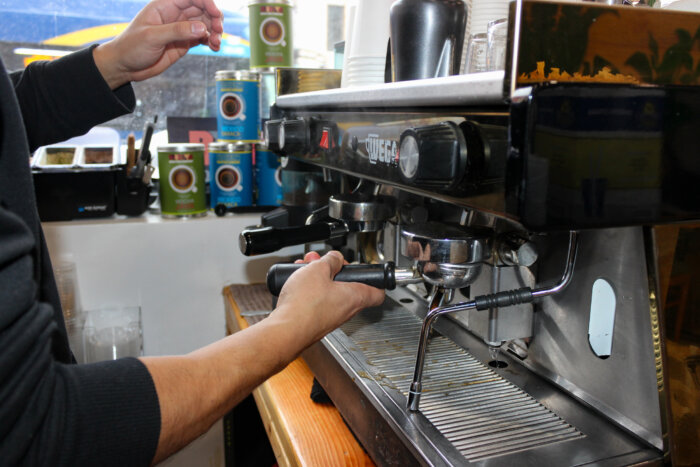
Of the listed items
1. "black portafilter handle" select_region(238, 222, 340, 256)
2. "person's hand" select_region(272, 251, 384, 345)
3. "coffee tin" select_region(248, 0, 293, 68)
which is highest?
"coffee tin" select_region(248, 0, 293, 68)

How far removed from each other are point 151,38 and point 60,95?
0.49 ft

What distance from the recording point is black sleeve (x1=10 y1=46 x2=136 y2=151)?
0.79 meters

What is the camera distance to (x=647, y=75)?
16.3 inches

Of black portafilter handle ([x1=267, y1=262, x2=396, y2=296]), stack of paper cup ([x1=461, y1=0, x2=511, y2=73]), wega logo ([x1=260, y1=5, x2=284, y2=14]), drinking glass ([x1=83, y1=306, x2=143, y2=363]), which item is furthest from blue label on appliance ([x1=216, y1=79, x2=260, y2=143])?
black portafilter handle ([x1=267, y1=262, x2=396, y2=296])

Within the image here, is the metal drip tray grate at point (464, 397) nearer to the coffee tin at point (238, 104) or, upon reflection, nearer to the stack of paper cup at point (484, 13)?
the stack of paper cup at point (484, 13)

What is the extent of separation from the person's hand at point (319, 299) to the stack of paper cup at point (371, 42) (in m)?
0.32

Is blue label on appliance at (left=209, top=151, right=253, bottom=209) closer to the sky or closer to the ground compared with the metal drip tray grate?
closer to the sky

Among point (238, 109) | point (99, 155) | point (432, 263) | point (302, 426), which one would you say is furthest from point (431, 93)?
point (99, 155)

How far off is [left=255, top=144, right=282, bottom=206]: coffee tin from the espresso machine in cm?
58

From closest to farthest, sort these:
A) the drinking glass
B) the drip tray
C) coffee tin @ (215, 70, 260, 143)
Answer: the drip tray < the drinking glass < coffee tin @ (215, 70, 260, 143)

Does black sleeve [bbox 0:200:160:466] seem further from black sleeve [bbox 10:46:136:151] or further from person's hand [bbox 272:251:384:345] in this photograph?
black sleeve [bbox 10:46:136:151]

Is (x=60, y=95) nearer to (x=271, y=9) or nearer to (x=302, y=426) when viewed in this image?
(x=302, y=426)

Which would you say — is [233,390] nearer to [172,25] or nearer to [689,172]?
[689,172]

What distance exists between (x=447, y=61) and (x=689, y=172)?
0.31 meters
